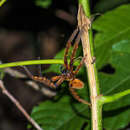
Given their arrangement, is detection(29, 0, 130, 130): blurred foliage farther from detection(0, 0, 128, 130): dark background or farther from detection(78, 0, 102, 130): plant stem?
detection(0, 0, 128, 130): dark background

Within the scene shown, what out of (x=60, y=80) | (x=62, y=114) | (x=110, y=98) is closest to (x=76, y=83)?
(x=60, y=80)

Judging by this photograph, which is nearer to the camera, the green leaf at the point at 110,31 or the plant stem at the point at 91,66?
the plant stem at the point at 91,66

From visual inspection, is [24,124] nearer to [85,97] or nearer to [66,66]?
[85,97]

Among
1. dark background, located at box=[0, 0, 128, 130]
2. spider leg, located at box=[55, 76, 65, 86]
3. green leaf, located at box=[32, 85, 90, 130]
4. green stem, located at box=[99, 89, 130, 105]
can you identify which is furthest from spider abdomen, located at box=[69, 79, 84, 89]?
dark background, located at box=[0, 0, 128, 130]

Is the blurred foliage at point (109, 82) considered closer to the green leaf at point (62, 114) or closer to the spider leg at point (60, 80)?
the green leaf at point (62, 114)

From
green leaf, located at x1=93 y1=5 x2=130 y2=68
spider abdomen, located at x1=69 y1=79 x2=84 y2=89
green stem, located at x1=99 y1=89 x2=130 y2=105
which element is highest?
green leaf, located at x1=93 y1=5 x2=130 y2=68

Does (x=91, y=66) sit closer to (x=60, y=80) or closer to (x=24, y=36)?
(x=60, y=80)

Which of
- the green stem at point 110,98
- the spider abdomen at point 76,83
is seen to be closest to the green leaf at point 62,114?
the spider abdomen at point 76,83

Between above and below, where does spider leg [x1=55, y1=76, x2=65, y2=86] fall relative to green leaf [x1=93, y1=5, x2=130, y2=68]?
below
